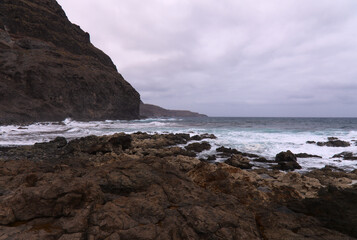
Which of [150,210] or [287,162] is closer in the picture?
[150,210]

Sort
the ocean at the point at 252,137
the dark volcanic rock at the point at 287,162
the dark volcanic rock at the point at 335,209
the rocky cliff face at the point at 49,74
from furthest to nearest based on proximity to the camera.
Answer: the rocky cliff face at the point at 49,74 < the ocean at the point at 252,137 < the dark volcanic rock at the point at 287,162 < the dark volcanic rock at the point at 335,209

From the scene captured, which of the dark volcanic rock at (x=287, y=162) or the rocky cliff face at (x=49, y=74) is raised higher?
the rocky cliff face at (x=49, y=74)

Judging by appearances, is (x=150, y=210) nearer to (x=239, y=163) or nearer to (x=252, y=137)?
(x=239, y=163)

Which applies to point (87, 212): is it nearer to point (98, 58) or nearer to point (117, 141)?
point (117, 141)

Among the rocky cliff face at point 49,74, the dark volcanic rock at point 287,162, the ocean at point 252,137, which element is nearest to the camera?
the dark volcanic rock at point 287,162

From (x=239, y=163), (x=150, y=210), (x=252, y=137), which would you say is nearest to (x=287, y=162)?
(x=239, y=163)

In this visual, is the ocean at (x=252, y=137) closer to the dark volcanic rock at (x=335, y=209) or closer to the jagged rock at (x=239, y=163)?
the jagged rock at (x=239, y=163)

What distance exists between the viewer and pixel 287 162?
11500 mm

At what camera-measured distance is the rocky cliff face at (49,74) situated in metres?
45.8

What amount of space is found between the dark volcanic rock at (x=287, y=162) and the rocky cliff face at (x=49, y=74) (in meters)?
44.5

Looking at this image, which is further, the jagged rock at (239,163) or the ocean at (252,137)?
the ocean at (252,137)

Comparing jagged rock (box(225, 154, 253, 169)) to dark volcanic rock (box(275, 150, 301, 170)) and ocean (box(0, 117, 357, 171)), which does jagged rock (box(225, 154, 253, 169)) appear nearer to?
dark volcanic rock (box(275, 150, 301, 170))

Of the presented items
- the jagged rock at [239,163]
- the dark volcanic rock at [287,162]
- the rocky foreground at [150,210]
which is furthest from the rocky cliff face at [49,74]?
the dark volcanic rock at [287,162]

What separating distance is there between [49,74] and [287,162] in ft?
191
